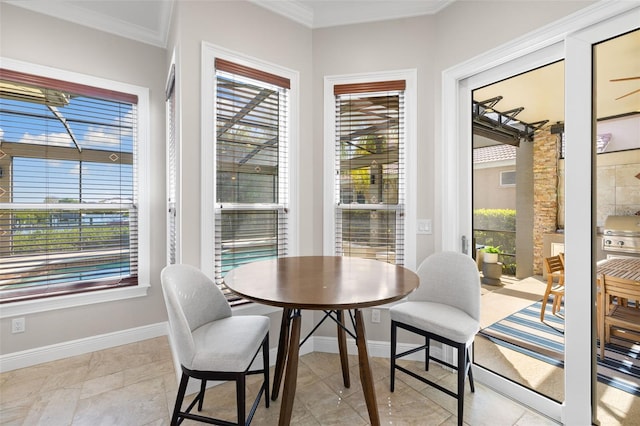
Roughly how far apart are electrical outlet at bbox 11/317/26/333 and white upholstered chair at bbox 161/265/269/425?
1752 mm

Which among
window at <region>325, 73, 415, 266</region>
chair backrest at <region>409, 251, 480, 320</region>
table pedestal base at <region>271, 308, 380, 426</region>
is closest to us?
table pedestal base at <region>271, 308, 380, 426</region>

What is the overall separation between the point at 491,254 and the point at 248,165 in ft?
6.73

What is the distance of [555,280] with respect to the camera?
1.85 metres

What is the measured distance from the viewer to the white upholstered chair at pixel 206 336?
1.43m

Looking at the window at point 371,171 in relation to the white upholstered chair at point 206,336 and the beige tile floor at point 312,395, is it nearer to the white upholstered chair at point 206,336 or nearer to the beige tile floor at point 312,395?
the beige tile floor at point 312,395

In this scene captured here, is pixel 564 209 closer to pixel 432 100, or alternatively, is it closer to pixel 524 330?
pixel 524 330

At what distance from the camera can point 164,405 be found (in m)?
1.93

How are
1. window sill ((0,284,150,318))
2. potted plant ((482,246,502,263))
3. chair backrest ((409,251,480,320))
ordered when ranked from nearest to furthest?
chair backrest ((409,251,480,320)) < potted plant ((482,246,502,263)) < window sill ((0,284,150,318))

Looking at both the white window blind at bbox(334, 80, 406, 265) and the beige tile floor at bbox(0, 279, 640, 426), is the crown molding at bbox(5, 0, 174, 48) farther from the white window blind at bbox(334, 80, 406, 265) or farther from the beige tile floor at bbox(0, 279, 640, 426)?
the beige tile floor at bbox(0, 279, 640, 426)

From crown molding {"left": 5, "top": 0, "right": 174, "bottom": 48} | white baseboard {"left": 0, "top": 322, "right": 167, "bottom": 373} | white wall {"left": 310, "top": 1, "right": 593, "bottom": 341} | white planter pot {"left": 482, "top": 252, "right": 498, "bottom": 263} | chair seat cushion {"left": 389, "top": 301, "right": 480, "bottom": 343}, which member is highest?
crown molding {"left": 5, "top": 0, "right": 174, "bottom": 48}

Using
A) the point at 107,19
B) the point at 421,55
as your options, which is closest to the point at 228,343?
the point at 421,55

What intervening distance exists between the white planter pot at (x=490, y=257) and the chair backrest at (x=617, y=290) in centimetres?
64

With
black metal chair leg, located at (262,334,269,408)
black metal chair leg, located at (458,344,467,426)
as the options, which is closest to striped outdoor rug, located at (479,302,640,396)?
black metal chair leg, located at (458,344,467,426)

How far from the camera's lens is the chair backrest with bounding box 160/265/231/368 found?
1452 millimetres
